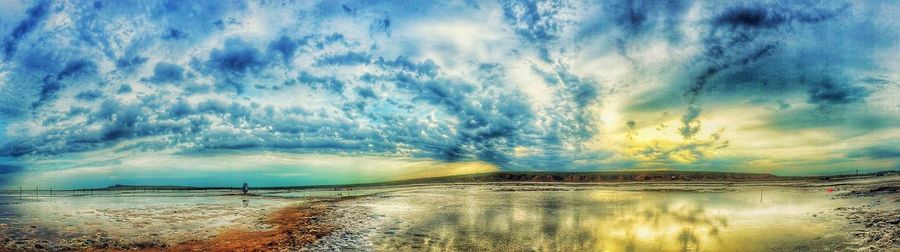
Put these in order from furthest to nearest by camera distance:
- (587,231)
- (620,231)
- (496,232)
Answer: (496,232), (587,231), (620,231)

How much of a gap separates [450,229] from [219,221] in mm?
14768

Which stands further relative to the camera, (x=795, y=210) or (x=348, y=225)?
(x=795, y=210)

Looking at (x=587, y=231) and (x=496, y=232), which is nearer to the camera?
(x=587, y=231)

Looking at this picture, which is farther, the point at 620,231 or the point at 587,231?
the point at 587,231

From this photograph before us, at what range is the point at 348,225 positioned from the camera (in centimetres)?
2308

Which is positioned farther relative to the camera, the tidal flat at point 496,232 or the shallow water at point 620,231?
the tidal flat at point 496,232

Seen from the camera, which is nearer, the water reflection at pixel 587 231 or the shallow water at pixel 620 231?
the shallow water at pixel 620 231

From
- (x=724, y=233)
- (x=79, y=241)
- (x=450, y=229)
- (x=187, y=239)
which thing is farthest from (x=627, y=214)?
(x=79, y=241)

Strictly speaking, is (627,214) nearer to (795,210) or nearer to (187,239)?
(795,210)

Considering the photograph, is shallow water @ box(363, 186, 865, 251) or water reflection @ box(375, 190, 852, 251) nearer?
shallow water @ box(363, 186, 865, 251)

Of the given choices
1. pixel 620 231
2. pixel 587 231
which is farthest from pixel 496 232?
pixel 620 231

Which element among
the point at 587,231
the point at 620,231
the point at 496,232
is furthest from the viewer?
the point at 496,232

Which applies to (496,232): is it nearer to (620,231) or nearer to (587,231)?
(587,231)

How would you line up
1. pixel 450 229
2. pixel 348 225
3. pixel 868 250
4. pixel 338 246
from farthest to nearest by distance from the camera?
pixel 348 225 < pixel 450 229 < pixel 338 246 < pixel 868 250
